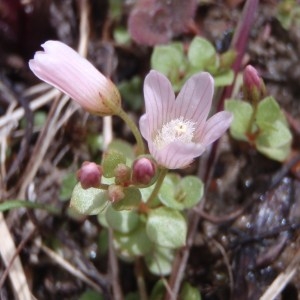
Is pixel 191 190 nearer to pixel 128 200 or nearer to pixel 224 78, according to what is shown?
pixel 128 200

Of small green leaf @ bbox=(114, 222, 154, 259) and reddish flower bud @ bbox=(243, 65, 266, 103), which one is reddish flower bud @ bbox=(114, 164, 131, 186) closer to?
small green leaf @ bbox=(114, 222, 154, 259)

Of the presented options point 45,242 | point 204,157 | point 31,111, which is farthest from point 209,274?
point 31,111

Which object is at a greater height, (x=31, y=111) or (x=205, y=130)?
(x=205, y=130)

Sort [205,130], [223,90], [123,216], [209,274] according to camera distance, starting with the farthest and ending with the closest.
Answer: [223,90]
[209,274]
[123,216]
[205,130]

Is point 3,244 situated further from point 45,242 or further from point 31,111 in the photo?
point 31,111

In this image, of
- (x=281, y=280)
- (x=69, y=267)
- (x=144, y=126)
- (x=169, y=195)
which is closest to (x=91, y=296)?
(x=69, y=267)
